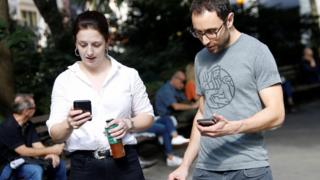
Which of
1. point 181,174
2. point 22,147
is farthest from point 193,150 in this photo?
Result: point 22,147

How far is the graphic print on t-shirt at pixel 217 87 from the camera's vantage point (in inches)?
119

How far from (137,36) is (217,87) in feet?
40.2

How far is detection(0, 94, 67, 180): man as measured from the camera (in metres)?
5.97

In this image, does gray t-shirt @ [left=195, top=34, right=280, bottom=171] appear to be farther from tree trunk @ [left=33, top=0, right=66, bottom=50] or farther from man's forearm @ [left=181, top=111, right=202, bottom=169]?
tree trunk @ [left=33, top=0, right=66, bottom=50]

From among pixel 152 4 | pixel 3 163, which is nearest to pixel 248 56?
pixel 3 163

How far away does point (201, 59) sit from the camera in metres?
3.23

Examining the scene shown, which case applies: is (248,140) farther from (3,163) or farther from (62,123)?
(3,163)

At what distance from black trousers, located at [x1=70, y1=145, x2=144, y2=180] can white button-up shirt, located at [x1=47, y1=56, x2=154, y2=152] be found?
66 millimetres

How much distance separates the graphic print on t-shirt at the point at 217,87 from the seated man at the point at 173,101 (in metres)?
5.98

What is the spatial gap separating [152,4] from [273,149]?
710 cm

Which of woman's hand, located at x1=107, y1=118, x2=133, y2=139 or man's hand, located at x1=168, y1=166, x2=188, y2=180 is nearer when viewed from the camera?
woman's hand, located at x1=107, y1=118, x2=133, y2=139

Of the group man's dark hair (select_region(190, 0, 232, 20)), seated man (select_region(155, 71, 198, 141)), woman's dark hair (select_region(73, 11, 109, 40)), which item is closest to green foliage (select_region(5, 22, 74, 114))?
seated man (select_region(155, 71, 198, 141))

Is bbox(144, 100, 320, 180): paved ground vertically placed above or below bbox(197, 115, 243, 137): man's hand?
below

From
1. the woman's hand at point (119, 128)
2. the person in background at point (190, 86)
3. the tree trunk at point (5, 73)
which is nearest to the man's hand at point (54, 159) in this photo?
the tree trunk at point (5, 73)
